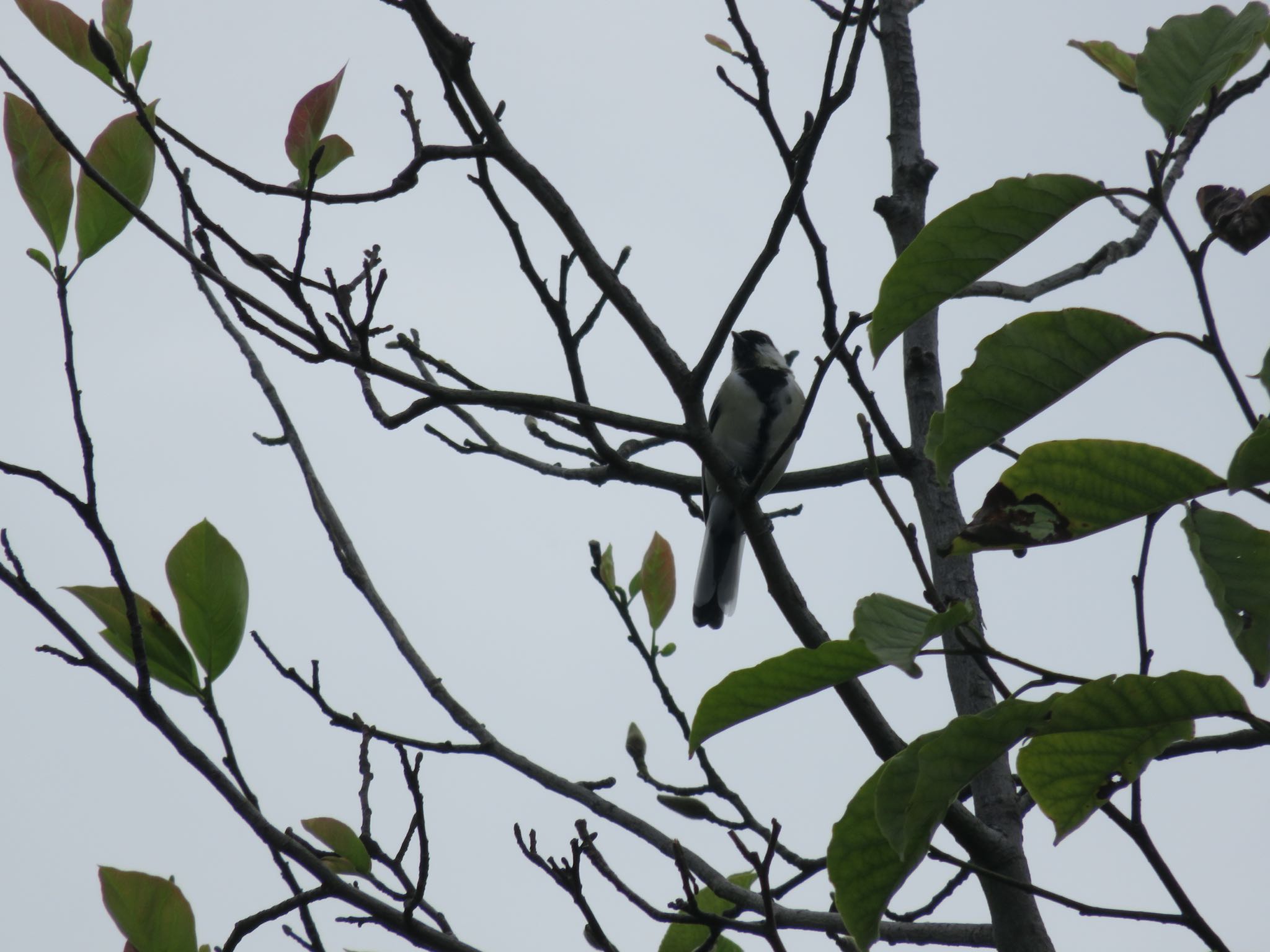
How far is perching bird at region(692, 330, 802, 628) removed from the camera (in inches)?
213

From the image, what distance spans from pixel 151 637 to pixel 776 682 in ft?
3.58

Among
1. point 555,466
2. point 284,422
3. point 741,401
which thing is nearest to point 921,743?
point 284,422

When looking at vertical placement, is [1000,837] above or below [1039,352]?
below

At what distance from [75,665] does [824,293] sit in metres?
1.30

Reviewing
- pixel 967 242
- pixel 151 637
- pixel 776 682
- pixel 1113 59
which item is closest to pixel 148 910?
pixel 151 637

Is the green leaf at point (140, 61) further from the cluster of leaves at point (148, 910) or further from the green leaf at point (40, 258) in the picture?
the cluster of leaves at point (148, 910)

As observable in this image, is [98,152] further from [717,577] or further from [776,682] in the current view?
[717,577]

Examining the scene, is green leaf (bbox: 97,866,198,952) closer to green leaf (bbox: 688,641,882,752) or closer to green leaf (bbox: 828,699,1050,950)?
green leaf (bbox: 688,641,882,752)

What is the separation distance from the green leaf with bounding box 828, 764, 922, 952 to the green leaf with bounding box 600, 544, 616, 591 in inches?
72.3

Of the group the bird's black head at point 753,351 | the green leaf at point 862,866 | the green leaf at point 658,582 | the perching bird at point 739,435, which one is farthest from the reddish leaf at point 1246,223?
the bird's black head at point 753,351

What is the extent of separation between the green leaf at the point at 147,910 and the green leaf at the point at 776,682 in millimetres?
914

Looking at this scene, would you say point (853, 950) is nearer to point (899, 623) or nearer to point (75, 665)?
point (899, 623)

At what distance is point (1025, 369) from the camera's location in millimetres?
1161

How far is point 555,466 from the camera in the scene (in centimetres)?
303
